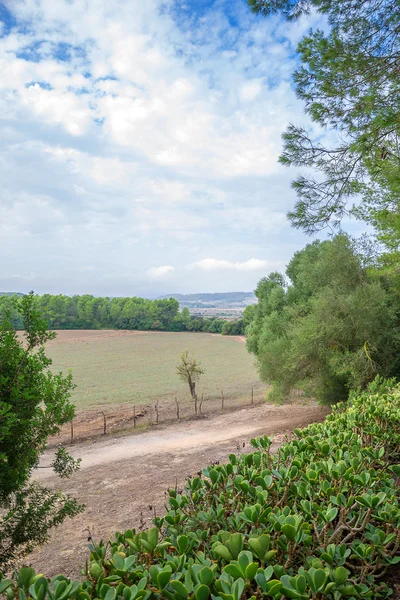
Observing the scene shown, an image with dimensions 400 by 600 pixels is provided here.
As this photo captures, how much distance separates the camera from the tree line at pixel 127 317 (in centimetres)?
6625

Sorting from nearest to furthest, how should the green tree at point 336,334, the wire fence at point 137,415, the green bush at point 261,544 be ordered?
the green bush at point 261,544 < the green tree at point 336,334 < the wire fence at point 137,415

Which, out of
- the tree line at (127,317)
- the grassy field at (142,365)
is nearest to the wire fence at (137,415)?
the grassy field at (142,365)

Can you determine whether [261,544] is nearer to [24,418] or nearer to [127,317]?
[24,418]

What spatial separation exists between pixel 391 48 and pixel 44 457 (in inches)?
587

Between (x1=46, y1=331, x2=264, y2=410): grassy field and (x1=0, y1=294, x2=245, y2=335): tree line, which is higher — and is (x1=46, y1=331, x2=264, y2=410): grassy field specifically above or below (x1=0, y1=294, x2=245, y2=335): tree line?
below

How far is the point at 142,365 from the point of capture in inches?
1375

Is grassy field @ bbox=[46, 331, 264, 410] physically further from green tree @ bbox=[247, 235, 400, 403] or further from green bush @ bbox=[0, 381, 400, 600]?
green bush @ bbox=[0, 381, 400, 600]

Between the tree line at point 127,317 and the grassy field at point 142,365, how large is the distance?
7.10 metres

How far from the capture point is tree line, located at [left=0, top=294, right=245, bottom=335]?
66.2 metres

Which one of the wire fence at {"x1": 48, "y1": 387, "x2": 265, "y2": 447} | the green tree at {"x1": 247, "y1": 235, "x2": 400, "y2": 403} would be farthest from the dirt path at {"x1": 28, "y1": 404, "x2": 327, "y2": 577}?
the green tree at {"x1": 247, "y1": 235, "x2": 400, "y2": 403}

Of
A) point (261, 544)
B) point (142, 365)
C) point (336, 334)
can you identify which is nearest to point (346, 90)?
point (261, 544)

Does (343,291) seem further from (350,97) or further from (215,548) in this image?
(215,548)

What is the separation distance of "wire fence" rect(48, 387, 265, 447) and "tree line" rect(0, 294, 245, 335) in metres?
41.2

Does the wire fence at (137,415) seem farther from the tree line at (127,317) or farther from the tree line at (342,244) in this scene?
the tree line at (127,317)
